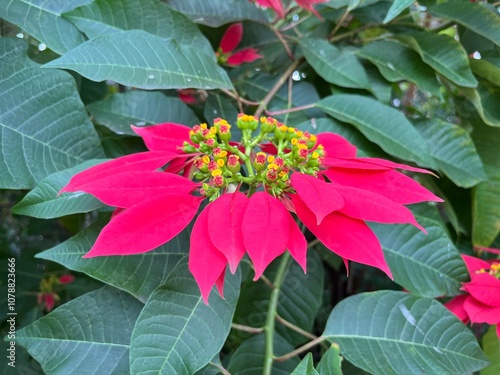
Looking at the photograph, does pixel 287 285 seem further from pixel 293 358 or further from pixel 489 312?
pixel 489 312

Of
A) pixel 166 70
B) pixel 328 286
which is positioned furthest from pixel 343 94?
pixel 328 286

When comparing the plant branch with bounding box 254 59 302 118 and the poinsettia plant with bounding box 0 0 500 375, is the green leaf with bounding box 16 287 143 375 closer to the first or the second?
the poinsettia plant with bounding box 0 0 500 375

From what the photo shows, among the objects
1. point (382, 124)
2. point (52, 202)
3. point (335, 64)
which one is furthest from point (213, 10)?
point (52, 202)

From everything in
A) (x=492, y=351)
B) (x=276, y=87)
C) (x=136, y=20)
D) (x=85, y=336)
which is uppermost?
(x=136, y=20)

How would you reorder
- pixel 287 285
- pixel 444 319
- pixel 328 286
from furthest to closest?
pixel 328 286 < pixel 287 285 < pixel 444 319

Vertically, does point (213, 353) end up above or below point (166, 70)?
below

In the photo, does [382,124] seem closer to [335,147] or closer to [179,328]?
[335,147]
